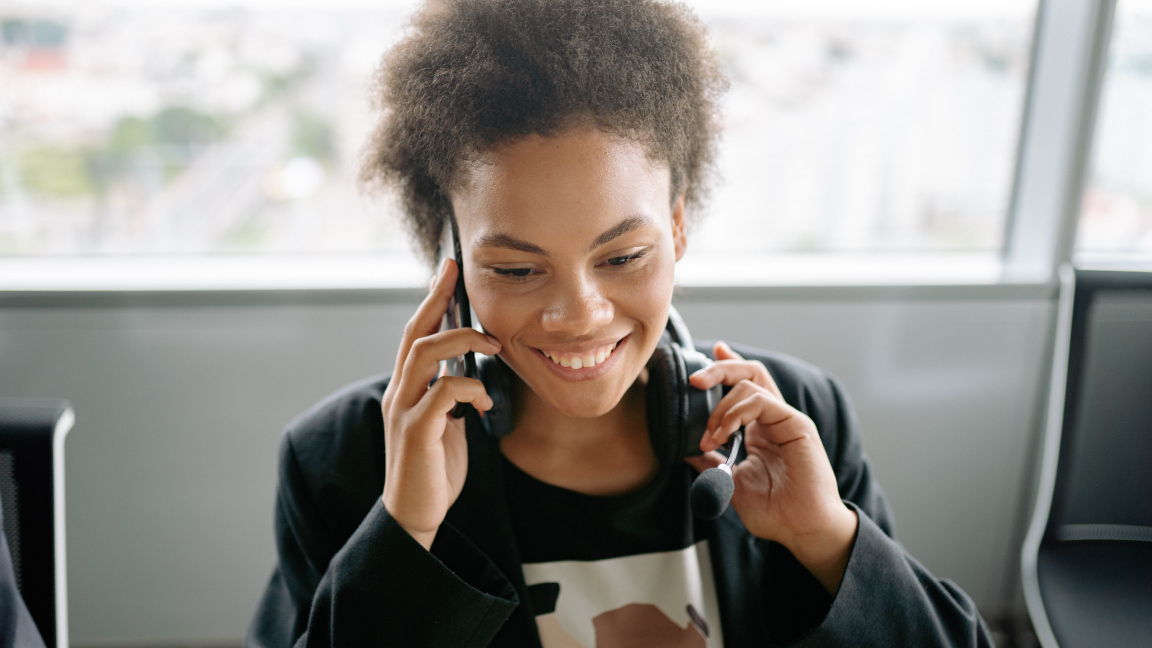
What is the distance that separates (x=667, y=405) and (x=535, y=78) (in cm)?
42

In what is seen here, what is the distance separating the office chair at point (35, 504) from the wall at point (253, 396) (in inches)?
34.5

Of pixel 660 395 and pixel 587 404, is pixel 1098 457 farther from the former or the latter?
pixel 587 404

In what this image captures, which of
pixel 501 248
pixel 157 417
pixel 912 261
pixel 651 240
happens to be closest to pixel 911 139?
pixel 912 261

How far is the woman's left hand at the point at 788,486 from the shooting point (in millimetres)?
863

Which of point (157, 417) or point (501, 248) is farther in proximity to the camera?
point (157, 417)

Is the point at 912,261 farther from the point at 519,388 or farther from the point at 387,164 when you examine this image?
the point at 387,164

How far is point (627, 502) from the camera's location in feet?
3.02

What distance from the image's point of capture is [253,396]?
1.75 m

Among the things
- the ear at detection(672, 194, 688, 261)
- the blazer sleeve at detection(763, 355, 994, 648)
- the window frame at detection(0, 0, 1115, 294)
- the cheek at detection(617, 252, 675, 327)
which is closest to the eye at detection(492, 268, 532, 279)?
the cheek at detection(617, 252, 675, 327)

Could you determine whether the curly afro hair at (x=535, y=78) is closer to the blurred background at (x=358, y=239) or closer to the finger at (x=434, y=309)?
the finger at (x=434, y=309)

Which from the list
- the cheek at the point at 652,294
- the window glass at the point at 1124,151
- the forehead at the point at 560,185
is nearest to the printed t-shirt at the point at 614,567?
the cheek at the point at 652,294

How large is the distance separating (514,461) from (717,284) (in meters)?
0.95

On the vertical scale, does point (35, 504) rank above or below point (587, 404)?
below

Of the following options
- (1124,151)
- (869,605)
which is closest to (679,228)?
(869,605)
